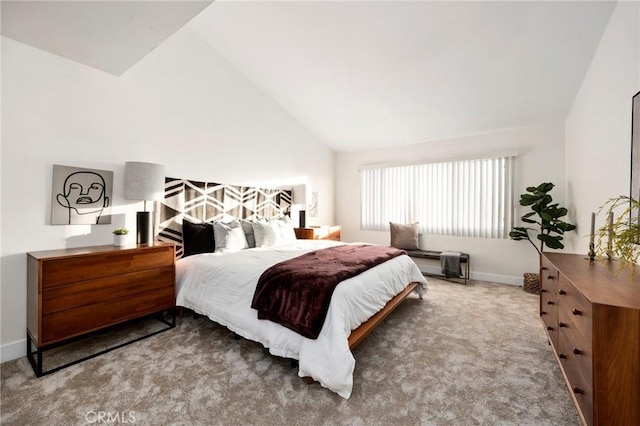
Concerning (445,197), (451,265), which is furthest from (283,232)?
(445,197)

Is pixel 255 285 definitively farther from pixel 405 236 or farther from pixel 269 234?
pixel 405 236

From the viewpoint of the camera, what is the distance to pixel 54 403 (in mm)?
1620

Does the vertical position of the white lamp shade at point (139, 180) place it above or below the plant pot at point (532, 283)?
above

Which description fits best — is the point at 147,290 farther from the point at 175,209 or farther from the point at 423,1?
the point at 423,1

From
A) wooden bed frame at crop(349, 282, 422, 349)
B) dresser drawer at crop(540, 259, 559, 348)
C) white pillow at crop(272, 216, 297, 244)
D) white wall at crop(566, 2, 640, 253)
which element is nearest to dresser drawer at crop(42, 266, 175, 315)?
white pillow at crop(272, 216, 297, 244)

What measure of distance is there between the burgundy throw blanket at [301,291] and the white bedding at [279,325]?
0.07 meters

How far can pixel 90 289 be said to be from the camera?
2.11m

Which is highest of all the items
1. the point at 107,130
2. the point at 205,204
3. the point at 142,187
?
the point at 107,130

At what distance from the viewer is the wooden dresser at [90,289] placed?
191cm

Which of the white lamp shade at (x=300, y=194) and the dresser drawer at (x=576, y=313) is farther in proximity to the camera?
the white lamp shade at (x=300, y=194)

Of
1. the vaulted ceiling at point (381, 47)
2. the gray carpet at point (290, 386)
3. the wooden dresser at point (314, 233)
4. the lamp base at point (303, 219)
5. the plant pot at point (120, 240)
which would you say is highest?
the vaulted ceiling at point (381, 47)

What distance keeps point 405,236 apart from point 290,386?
11.9 feet

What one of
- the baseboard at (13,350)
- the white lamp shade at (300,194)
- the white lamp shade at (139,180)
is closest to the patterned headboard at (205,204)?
the white lamp shade at (300,194)

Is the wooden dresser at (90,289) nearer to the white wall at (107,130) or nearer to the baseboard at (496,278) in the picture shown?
the white wall at (107,130)
